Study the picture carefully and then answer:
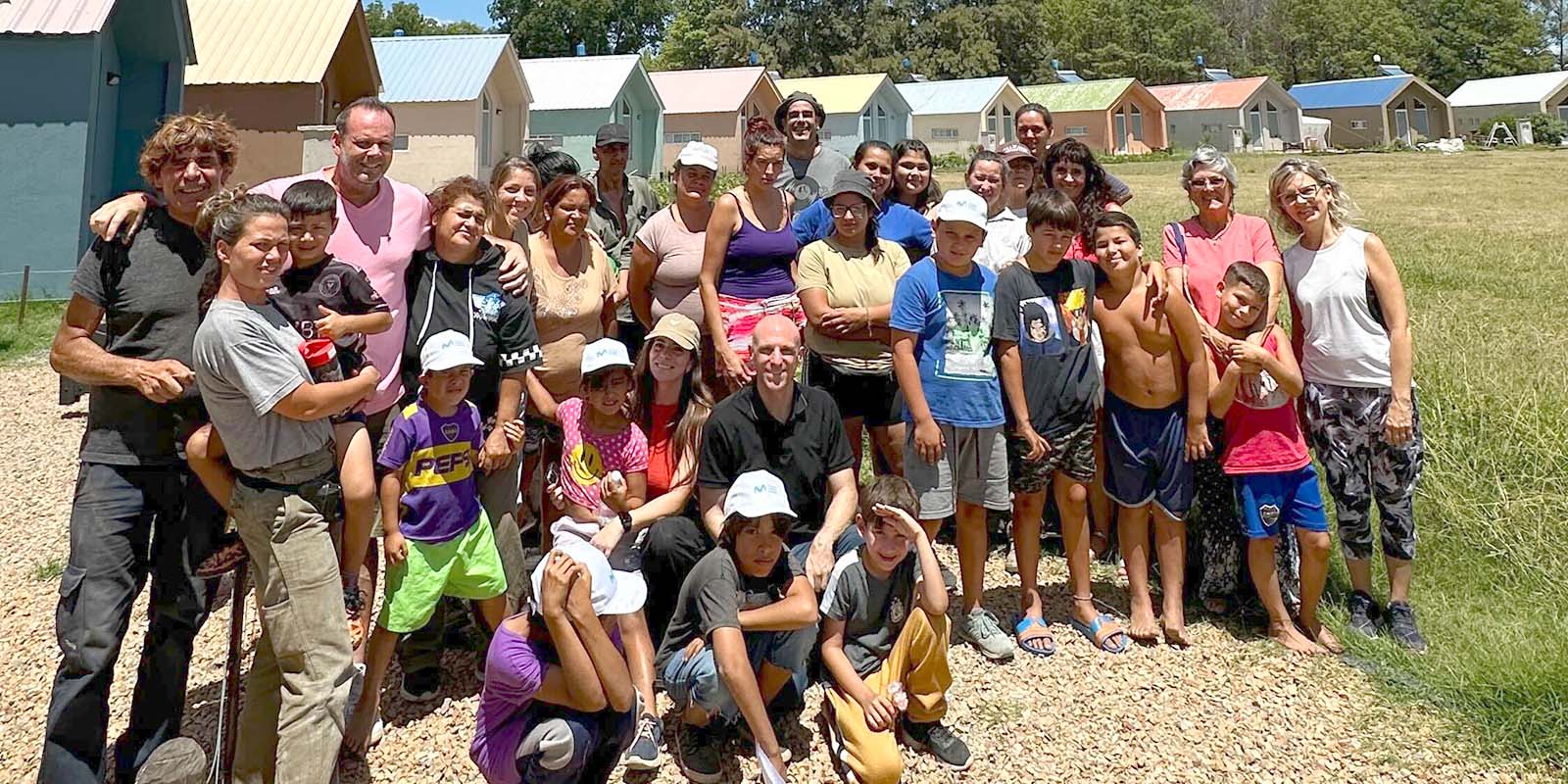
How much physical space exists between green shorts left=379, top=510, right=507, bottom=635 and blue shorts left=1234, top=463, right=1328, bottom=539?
10.6 feet

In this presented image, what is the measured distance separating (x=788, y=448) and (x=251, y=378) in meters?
1.88

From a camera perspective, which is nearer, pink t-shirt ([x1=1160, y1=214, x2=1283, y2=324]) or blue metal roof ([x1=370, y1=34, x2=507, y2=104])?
pink t-shirt ([x1=1160, y1=214, x2=1283, y2=324])

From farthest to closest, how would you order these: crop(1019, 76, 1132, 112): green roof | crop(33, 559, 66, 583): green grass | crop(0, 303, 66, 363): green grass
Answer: crop(1019, 76, 1132, 112): green roof, crop(0, 303, 66, 363): green grass, crop(33, 559, 66, 583): green grass

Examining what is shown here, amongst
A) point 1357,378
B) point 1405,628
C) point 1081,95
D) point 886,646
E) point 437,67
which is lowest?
point 1405,628

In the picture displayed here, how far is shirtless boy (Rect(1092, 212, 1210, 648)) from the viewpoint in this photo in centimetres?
444

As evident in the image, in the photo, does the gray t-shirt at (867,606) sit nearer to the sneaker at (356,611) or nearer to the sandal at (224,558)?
the sneaker at (356,611)

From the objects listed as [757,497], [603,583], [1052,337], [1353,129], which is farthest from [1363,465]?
[1353,129]

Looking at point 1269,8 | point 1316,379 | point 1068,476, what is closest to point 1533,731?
point 1316,379

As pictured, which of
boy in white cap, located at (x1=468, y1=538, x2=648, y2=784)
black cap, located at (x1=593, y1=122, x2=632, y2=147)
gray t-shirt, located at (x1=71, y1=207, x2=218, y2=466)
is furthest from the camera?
black cap, located at (x1=593, y1=122, x2=632, y2=147)

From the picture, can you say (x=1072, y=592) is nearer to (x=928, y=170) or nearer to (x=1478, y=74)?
(x=928, y=170)

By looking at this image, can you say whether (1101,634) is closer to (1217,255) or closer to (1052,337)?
(1052,337)

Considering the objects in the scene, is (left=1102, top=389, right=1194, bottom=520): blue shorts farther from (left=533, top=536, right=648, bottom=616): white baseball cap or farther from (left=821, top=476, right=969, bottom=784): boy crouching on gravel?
(left=533, top=536, right=648, bottom=616): white baseball cap

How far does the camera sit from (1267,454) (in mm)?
4441

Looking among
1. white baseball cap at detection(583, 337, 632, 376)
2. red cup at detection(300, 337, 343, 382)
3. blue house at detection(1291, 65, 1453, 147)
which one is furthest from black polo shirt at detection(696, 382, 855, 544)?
blue house at detection(1291, 65, 1453, 147)
